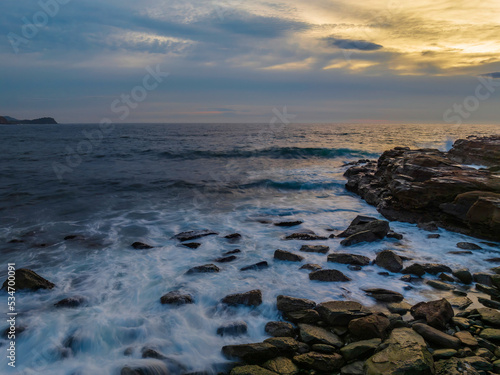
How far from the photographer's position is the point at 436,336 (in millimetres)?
4355

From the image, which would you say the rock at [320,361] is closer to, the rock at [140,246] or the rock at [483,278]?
the rock at [483,278]

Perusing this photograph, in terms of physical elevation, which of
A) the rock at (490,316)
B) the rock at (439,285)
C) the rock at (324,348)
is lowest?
the rock at (324,348)

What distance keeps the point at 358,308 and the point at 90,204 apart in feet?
44.5

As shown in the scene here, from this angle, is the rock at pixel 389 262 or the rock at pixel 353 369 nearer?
the rock at pixel 353 369

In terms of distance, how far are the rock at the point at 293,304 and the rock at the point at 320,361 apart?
1234 millimetres

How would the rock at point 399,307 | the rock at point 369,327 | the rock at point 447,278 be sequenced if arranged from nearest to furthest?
the rock at point 369,327 < the rock at point 399,307 < the rock at point 447,278

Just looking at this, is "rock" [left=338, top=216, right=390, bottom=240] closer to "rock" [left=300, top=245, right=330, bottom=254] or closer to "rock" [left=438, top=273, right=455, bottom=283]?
"rock" [left=300, top=245, right=330, bottom=254]

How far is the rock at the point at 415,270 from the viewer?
673 centimetres

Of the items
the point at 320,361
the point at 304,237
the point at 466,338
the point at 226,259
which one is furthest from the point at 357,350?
the point at 304,237

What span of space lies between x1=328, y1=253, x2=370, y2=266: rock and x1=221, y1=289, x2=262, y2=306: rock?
2600 mm

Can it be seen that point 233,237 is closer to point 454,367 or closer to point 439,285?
point 439,285

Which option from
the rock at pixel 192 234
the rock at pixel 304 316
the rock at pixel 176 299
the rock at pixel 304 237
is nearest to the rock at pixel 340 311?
the rock at pixel 304 316

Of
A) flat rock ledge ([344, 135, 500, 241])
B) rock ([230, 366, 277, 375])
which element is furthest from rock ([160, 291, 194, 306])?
flat rock ledge ([344, 135, 500, 241])

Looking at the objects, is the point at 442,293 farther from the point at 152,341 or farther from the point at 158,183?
the point at 158,183
